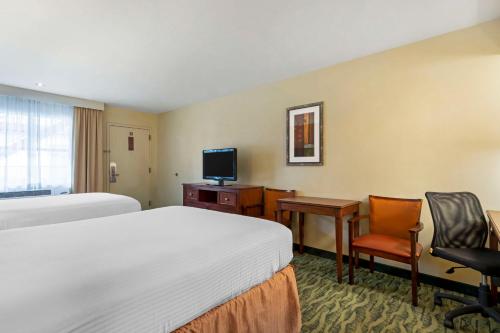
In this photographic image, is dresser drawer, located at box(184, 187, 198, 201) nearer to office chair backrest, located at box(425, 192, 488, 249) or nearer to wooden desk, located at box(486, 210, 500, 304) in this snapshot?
office chair backrest, located at box(425, 192, 488, 249)

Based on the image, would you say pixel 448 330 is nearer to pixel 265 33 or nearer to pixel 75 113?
pixel 265 33

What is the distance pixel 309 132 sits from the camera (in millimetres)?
3389

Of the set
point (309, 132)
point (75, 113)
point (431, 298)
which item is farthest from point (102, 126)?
point (431, 298)

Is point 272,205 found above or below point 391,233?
above

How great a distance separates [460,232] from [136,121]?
18.4 feet

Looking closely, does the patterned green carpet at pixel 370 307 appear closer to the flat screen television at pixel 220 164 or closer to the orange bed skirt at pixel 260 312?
the orange bed skirt at pixel 260 312

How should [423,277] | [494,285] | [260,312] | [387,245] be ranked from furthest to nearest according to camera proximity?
[423,277] → [387,245] → [494,285] → [260,312]

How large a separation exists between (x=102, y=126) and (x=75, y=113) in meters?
0.50

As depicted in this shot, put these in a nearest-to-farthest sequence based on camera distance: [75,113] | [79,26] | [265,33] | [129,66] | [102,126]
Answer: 1. [79,26]
2. [265,33]
3. [129,66]
4. [75,113]
5. [102,126]

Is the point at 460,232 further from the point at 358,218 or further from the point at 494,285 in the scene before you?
the point at 358,218

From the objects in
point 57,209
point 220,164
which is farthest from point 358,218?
point 57,209

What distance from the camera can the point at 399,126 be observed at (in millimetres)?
2693

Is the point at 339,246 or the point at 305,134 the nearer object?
the point at 339,246

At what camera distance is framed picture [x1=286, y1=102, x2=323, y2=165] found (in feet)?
10.8
